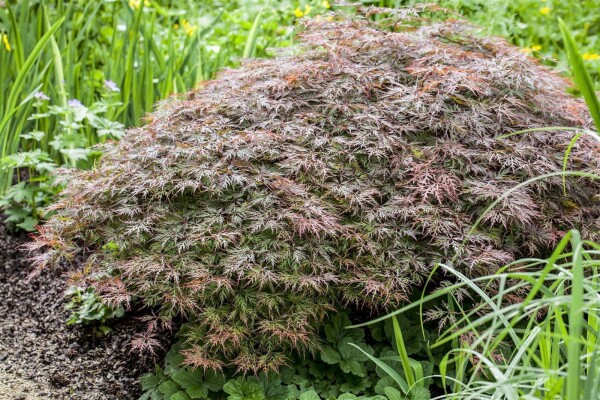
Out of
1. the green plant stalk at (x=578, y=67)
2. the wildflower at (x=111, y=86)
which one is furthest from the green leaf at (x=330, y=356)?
the wildflower at (x=111, y=86)

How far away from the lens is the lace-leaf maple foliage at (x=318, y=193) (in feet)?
6.85

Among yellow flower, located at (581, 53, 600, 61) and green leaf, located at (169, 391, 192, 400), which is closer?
green leaf, located at (169, 391, 192, 400)

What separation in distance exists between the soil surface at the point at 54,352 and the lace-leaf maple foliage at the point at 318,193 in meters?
0.37

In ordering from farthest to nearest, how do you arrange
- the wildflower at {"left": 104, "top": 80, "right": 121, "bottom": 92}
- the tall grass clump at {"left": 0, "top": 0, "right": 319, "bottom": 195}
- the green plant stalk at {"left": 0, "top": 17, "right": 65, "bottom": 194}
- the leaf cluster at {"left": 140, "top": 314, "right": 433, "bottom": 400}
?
the wildflower at {"left": 104, "top": 80, "right": 121, "bottom": 92}
the tall grass clump at {"left": 0, "top": 0, "right": 319, "bottom": 195}
the green plant stalk at {"left": 0, "top": 17, "right": 65, "bottom": 194}
the leaf cluster at {"left": 140, "top": 314, "right": 433, "bottom": 400}

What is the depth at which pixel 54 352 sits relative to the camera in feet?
8.23

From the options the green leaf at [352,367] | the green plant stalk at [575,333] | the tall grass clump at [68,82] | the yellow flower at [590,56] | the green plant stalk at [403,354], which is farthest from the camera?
the yellow flower at [590,56]

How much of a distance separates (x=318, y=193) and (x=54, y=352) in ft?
3.92

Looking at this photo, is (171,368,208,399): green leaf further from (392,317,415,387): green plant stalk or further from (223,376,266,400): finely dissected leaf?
(392,317,415,387): green plant stalk

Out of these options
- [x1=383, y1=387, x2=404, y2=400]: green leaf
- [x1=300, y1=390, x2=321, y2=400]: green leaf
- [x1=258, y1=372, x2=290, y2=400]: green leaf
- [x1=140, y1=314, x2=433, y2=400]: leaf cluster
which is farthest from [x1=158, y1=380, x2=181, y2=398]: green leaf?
[x1=383, y1=387, x2=404, y2=400]: green leaf

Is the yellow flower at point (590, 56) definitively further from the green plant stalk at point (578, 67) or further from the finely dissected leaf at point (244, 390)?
the finely dissected leaf at point (244, 390)

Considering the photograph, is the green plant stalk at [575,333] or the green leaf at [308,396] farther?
the green leaf at [308,396]

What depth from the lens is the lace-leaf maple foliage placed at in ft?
6.85

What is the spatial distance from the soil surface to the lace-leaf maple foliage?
1.20 feet

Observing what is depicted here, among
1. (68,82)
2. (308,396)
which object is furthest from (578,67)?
(68,82)
